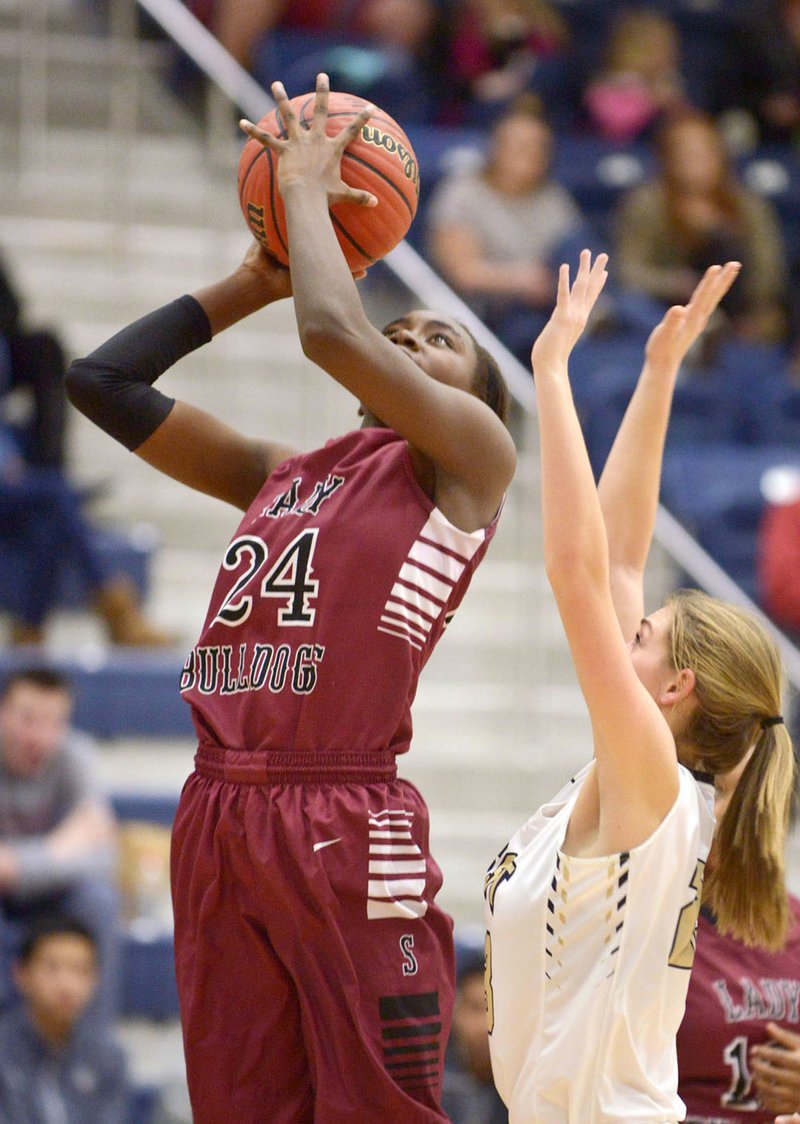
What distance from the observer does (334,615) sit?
2.65 meters

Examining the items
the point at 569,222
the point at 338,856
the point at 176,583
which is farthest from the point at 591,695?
the point at 569,222

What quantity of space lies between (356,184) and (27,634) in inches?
137

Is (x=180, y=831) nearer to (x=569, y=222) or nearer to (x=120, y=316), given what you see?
(x=120, y=316)

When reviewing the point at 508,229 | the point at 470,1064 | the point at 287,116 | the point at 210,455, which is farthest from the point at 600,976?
the point at 508,229

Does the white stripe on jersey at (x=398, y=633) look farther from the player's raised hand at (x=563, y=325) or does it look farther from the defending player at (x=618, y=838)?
the player's raised hand at (x=563, y=325)

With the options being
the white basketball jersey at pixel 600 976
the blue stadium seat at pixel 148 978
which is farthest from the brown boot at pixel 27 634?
the white basketball jersey at pixel 600 976

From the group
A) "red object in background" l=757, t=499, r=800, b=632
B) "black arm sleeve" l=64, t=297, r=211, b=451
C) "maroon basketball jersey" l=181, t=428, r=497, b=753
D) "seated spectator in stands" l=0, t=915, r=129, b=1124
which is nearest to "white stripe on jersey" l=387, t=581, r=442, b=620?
A: "maroon basketball jersey" l=181, t=428, r=497, b=753

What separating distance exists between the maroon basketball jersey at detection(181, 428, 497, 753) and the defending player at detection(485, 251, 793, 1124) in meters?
0.27

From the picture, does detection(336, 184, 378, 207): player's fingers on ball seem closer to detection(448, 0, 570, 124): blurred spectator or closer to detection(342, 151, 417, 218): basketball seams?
detection(342, 151, 417, 218): basketball seams

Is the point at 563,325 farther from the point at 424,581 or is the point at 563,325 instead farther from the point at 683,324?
the point at 683,324

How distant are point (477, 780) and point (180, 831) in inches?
126

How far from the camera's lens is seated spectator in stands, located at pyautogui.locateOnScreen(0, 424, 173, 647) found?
19.8 ft

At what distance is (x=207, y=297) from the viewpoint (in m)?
3.06

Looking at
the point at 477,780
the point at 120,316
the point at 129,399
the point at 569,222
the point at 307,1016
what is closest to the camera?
the point at 307,1016
